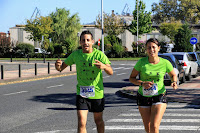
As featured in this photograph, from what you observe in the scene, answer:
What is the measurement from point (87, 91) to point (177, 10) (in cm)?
10212

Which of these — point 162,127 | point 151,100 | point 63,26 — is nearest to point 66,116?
point 162,127

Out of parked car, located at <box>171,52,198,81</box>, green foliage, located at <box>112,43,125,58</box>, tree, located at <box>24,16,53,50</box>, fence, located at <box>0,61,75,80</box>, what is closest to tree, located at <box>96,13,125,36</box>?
tree, located at <box>24,16,53,50</box>

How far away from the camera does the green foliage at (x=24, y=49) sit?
196ft

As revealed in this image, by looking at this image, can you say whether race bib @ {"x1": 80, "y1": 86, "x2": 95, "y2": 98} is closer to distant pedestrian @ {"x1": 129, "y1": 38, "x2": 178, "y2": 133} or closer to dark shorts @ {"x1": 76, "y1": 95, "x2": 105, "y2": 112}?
dark shorts @ {"x1": 76, "y1": 95, "x2": 105, "y2": 112}

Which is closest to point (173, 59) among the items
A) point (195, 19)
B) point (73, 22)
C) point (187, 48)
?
point (187, 48)

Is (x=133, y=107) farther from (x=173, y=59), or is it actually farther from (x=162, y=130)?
(x=173, y=59)

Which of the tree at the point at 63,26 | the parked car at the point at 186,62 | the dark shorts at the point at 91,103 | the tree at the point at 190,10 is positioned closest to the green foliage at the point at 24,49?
the tree at the point at 63,26

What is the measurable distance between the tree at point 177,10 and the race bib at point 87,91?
97720 millimetres

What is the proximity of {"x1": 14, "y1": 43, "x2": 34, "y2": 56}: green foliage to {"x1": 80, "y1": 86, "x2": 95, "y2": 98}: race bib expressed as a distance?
54.7 metres

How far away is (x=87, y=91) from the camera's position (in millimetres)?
5340

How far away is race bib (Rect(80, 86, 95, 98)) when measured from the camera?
5320 millimetres

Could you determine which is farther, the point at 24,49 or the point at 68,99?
the point at 24,49

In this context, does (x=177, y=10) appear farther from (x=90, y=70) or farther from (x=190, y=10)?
(x=90, y=70)

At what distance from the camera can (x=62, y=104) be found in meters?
11.2
